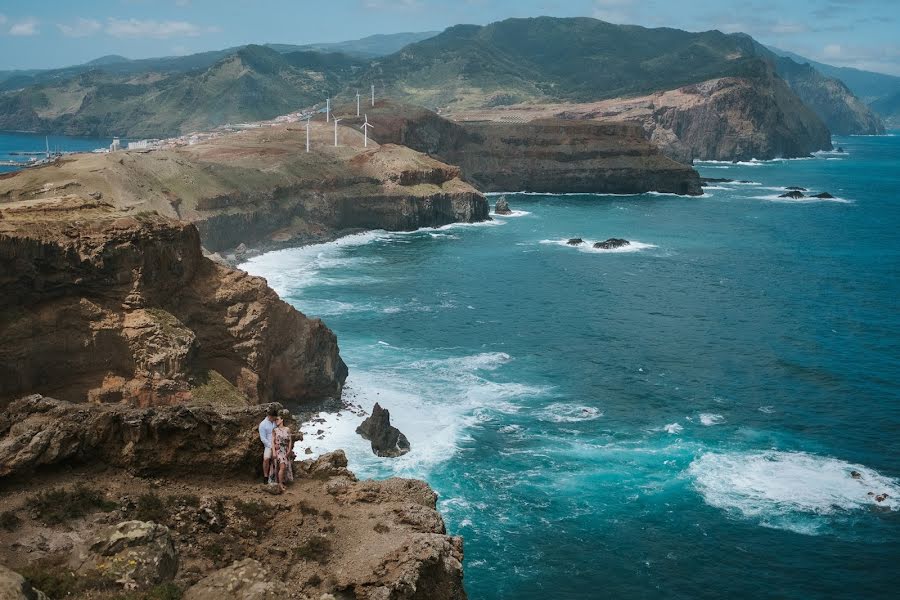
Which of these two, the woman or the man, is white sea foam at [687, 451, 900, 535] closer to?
the woman

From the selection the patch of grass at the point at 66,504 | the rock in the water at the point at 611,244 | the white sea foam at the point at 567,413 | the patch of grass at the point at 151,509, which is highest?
the patch of grass at the point at 66,504

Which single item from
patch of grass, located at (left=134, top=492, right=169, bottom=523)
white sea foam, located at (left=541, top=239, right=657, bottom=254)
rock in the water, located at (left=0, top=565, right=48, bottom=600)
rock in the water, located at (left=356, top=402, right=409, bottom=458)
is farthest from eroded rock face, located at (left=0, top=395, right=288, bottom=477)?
white sea foam, located at (left=541, top=239, right=657, bottom=254)

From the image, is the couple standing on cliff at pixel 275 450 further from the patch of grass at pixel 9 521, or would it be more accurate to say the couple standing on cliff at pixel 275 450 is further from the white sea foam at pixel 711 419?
the white sea foam at pixel 711 419

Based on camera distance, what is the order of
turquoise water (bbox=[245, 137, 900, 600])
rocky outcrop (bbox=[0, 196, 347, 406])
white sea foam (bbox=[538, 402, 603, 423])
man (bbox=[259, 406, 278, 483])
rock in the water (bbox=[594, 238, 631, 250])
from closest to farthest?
man (bbox=[259, 406, 278, 483]) → rocky outcrop (bbox=[0, 196, 347, 406]) → turquoise water (bbox=[245, 137, 900, 600]) → white sea foam (bbox=[538, 402, 603, 423]) → rock in the water (bbox=[594, 238, 631, 250])

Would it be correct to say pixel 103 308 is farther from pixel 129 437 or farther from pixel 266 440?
pixel 266 440

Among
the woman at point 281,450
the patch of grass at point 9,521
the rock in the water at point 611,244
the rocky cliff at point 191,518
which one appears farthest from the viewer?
the rock in the water at point 611,244

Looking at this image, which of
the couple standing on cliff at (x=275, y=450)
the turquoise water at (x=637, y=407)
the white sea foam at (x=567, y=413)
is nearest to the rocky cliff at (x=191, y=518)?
the couple standing on cliff at (x=275, y=450)

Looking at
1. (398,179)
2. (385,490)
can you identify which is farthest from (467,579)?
(398,179)
